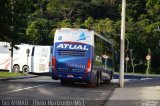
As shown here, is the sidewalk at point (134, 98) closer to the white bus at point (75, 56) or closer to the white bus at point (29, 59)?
the white bus at point (75, 56)

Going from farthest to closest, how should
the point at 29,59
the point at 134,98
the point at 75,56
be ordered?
the point at 29,59
the point at 75,56
the point at 134,98

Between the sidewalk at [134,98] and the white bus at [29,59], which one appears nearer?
the sidewalk at [134,98]

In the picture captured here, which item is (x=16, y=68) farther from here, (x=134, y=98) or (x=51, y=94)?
(x=134, y=98)

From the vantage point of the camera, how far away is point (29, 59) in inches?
1978

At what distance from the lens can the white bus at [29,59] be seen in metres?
49.8

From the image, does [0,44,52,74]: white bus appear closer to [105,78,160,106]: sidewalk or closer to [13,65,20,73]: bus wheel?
[13,65,20,73]: bus wheel

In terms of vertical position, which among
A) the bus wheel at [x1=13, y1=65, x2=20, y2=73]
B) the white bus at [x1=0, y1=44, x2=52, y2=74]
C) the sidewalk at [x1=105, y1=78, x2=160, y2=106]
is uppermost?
the white bus at [x1=0, y1=44, x2=52, y2=74]

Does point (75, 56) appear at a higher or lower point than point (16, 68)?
higher

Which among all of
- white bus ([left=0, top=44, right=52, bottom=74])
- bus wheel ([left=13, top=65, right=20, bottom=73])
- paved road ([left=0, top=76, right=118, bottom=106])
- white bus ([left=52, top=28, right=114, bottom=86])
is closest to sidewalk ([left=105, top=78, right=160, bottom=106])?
paved road ([left=0, top=76, right=118, bottom=106])

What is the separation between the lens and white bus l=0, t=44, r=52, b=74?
163ft

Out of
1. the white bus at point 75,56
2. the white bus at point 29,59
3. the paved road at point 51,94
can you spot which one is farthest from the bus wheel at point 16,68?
the white bus at point 75,56

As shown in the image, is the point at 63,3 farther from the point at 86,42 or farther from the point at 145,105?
the point at 145,105

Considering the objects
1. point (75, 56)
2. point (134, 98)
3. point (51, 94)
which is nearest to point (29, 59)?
point (75, 56)

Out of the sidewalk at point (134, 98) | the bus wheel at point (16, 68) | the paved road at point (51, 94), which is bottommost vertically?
the sidewalk at point (134, 98)
